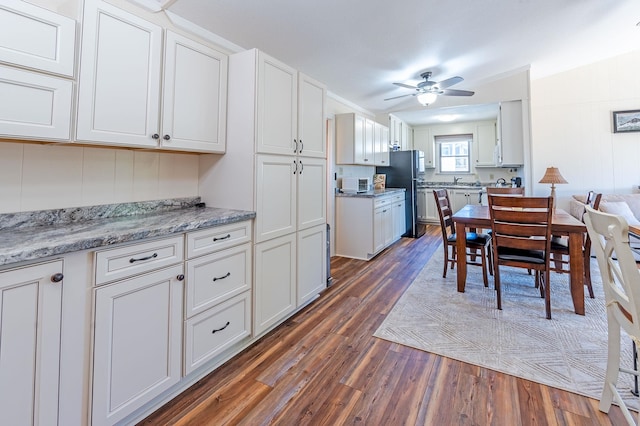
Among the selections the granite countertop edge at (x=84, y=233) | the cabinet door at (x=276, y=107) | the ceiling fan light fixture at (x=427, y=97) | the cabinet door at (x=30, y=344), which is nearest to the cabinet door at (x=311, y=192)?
the cabinet door at (x=276, y=107)

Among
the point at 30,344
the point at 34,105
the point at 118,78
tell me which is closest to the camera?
the point at 30,344

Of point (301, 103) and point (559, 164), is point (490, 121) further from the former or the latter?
point (301, 103)

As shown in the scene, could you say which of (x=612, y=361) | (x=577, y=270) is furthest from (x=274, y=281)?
(x=577, y=270)

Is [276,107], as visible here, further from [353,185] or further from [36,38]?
[353,185]

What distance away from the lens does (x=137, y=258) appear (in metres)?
1.37

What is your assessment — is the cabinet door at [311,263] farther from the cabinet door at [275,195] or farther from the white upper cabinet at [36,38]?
the white upper cabinet at [36,38]

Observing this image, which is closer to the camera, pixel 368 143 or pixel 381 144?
pixel 368 143

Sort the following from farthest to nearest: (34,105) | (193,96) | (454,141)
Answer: (454,141), (193,96), (34,105)

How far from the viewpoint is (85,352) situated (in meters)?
1.21

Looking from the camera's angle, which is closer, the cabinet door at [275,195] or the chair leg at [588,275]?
the cabinet door at [275,195]

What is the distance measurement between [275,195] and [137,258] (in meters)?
1.04

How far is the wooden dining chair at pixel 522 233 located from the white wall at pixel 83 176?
2579mm

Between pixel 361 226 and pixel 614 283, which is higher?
pixel 361 226

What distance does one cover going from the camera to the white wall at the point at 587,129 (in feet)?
14.6
